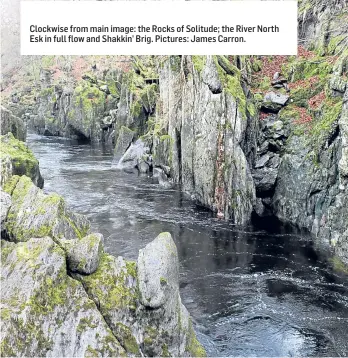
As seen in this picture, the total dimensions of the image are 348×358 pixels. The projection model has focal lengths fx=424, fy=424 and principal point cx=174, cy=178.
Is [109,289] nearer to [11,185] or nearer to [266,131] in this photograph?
[11,185]

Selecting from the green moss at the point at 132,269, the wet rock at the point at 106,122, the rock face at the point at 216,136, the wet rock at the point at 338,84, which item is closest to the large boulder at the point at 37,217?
the green moss at the point at 132,269

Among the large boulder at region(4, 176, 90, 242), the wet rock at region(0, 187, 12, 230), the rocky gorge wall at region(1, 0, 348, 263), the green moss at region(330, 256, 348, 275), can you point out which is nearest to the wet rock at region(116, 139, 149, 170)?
the rocky gorge wall at region(1, 0, 348, 263)

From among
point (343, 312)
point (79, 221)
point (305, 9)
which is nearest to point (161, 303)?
point (79, 221)

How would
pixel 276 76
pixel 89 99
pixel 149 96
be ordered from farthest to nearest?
pixel 89 99, pixel 149 96, pixel 276 76

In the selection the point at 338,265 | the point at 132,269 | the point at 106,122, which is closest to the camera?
the point at 132,269

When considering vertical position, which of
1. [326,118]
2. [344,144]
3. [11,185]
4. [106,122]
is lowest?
[11,185]

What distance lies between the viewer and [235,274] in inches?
906

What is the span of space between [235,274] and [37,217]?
12.8m

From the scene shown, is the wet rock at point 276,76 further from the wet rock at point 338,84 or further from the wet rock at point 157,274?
the wet rock at point 157,274

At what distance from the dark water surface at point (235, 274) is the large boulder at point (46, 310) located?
239 inches

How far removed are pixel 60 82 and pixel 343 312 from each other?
280 feet

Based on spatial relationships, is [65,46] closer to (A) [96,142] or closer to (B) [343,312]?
(B) [343,312]

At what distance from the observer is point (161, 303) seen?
488 inches

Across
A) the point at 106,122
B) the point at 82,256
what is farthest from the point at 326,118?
the point at 106,122
